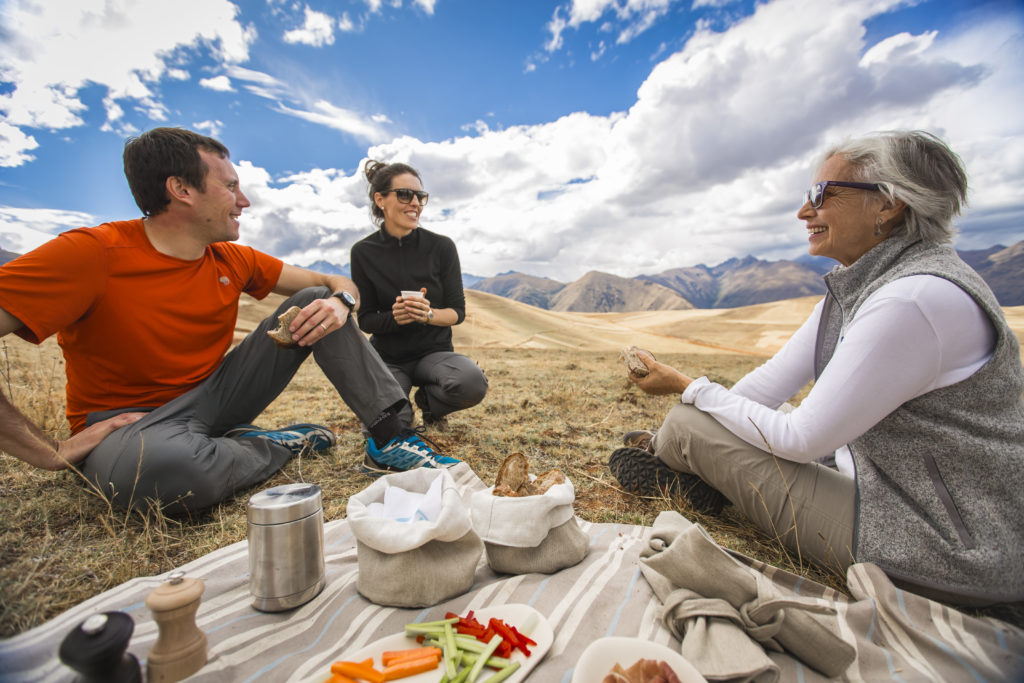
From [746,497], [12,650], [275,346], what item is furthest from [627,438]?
[12,650]

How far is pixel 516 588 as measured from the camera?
2100 millimetres

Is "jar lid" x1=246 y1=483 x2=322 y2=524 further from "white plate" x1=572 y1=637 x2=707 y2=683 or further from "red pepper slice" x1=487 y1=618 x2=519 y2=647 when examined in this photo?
"white plate" x1=572 y1=637 x2=707 y2=683

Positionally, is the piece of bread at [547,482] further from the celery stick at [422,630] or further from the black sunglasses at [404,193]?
the black sunglasses at [404,193]

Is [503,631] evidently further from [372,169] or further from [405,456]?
[372,169]

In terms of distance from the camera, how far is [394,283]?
179 inches

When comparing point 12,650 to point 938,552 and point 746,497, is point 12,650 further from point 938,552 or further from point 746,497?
point 938,552

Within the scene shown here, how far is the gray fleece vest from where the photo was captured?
5.85ft

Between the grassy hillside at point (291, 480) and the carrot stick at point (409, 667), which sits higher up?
the carrot stick at point (409, 667)

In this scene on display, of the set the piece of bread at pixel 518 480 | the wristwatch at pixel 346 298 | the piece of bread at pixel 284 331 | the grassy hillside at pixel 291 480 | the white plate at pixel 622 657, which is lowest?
the grassy hillside at pixel 291 480

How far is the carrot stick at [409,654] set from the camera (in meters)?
1.56

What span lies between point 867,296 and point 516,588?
81.1 inches

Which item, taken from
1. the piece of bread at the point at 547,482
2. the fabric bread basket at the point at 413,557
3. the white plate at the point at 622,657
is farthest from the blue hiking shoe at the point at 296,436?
the white plate at the point at 622,657

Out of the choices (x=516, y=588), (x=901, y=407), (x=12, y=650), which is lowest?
(x=516, y=588)

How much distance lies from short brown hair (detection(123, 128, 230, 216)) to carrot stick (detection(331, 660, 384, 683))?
115 inches
